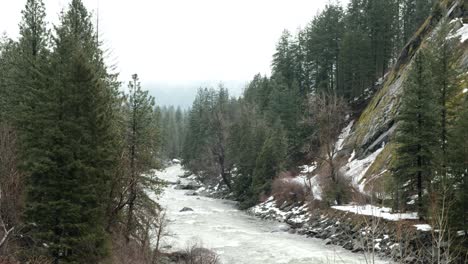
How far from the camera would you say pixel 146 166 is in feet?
88.3

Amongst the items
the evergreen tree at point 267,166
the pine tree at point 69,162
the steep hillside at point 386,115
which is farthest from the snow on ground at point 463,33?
the pine tree at point 69,162

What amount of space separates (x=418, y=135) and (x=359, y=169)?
15.6 metres

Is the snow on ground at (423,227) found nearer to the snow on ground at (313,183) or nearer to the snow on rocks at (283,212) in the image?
the snow on rocks at (283,212)

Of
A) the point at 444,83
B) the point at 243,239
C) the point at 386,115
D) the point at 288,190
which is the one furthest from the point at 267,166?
the point at 444,83

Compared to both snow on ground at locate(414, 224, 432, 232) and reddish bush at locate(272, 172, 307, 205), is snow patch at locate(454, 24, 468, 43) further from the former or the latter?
reddish bush at locate(272, 172, 307, 205)

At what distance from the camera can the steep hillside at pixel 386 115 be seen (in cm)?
4011

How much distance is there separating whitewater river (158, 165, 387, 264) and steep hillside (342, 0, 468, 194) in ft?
33.3

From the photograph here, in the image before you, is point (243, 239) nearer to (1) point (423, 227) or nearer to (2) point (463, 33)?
(1) point (423, 227)

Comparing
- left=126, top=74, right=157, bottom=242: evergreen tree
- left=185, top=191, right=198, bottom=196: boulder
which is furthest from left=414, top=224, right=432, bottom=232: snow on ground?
left=185, top=191, right=198, bottom=196: boulder

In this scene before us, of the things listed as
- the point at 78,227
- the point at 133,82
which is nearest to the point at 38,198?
the point at 78,227

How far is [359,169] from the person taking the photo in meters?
43.7

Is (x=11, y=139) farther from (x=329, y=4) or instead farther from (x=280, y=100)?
(x=329, y=4)

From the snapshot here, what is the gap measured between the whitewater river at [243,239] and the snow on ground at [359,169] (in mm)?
9071

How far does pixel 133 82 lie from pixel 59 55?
26.3ft
